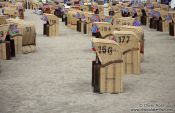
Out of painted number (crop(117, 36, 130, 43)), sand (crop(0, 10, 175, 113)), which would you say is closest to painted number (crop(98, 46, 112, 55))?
sand (crop(0, 10, 175, 113))

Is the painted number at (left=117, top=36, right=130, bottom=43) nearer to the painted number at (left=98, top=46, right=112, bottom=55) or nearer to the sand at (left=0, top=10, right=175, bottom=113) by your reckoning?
the sand at (left=0, top=10, right=175, bottom=113)

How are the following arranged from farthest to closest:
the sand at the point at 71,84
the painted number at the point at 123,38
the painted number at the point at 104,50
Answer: the painted number at the point at 123,38, the painted number at the point at 104,50, the sand at the point at 71,84

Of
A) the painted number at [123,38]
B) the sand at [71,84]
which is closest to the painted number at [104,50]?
the sand at [71,84]

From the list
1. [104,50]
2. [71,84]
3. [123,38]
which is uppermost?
[123,38]

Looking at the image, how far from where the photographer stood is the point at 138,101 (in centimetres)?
880

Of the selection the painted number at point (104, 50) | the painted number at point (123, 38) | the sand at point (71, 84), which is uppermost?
the painted number at point (123, 38)

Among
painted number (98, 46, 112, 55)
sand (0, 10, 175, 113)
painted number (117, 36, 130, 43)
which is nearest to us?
sand (0, 10, 175, 113)

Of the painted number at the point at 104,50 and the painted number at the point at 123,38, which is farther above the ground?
the painted number at the point at 123,38

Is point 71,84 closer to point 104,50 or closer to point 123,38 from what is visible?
point 104,50

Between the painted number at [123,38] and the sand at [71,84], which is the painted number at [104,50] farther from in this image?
the painted number at [123,38]

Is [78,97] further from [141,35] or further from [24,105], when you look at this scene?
[141,35]

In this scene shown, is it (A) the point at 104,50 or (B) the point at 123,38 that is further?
(B) the point at 123,38

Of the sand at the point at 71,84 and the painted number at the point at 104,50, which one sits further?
the painted number at the point at 104,50

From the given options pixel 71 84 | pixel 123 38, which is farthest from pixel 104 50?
pixel 123 38
